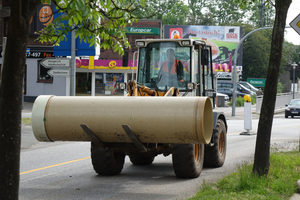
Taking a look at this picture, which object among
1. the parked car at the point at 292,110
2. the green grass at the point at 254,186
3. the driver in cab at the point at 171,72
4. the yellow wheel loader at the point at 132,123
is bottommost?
the parked car at the point at 292,110

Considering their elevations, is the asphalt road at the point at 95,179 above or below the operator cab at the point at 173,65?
below

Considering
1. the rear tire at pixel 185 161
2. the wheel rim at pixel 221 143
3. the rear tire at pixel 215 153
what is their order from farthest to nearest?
the wheel rim at pixel 221 143
the rear tire at pixel 215 153
the rear tire at pixel 185 161

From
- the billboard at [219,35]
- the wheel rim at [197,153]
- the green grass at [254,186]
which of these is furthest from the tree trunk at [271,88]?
the billboard at [219,35]

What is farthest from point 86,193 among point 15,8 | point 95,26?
point 15,8

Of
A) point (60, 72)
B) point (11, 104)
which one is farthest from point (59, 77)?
point (11, 104)

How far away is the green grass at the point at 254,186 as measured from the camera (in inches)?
243

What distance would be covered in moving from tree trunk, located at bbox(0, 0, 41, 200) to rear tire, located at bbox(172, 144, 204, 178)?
3936mm

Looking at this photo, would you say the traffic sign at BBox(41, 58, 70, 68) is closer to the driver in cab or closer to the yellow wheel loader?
the driver in cab

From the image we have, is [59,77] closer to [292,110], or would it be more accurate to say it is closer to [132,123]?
[292,110]

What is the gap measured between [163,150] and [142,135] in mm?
1388

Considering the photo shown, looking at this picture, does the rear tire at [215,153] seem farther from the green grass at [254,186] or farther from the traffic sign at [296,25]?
the traffic sign at [296,25]

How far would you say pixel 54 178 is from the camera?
8.62 m

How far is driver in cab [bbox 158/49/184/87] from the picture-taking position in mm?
9305

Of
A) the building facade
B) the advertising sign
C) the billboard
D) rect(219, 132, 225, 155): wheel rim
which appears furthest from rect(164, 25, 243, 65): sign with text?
rect(219, 132, 225, 155): wheel rim
